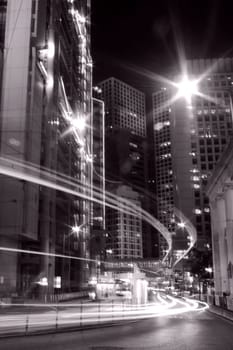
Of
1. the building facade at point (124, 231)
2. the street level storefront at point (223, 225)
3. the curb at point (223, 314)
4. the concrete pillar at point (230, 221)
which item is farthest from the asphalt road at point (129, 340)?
the building facade at point (124, 231)

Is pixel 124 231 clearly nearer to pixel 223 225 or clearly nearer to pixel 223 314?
pixel 223 225

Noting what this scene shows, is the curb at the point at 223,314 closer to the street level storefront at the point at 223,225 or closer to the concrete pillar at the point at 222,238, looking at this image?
the street level storefront at the point at 223,225

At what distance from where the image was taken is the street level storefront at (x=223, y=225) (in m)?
40.7

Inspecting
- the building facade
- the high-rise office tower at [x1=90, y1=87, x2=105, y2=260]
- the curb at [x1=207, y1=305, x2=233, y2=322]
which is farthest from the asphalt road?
the building facade

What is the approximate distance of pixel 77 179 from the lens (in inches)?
3634

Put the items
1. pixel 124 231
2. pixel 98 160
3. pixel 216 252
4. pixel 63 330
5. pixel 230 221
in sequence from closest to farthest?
pixel 63 330
pixel 230 221
pixel 216 252
pixel 98 160
pixel 124 231

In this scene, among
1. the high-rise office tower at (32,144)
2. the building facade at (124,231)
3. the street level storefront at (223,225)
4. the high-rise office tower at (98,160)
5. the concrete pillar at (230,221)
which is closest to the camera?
the street level storefront at (223,225)

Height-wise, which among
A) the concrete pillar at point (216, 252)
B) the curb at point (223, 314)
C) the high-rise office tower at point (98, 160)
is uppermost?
the high-rise office tower at point (98, 160)

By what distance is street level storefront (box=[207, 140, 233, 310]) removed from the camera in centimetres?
4072

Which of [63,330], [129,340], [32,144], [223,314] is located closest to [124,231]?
A: [32,144]

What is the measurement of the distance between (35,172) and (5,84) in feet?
42.7

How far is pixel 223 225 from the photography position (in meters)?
51.4

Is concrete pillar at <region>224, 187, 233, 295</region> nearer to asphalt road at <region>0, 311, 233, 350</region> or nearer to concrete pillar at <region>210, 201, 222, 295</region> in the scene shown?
concrete pillar at <region>210, 201, 222, 295</region>

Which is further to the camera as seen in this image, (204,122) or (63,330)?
(204,122)
